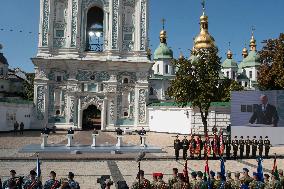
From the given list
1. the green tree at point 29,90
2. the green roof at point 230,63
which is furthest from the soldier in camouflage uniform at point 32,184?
the green roof at point 230,63

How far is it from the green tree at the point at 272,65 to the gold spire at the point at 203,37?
81.0ft

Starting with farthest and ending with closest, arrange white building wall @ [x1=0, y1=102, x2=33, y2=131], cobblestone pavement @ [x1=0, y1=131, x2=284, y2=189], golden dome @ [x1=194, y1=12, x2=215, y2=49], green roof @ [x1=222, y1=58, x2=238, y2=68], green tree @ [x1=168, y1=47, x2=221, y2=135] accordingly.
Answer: green roof @ [x1=222, y1=58, x2=238, y2=68] → golden dome @ [x1=194, y1=12, x2=215, y2=49] → white building wall @ [x1=0, y1=102, x2=33, y2=131] → green tree @ [x1=168, y1=47, x2=221, y2=135] → cobblestone pavement @ [x1=0, y1=131, x2=284, y2=189]

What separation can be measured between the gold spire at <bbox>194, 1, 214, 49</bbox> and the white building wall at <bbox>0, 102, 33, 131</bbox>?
34219mm

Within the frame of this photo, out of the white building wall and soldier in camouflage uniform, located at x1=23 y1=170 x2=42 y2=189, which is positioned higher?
the white building wall

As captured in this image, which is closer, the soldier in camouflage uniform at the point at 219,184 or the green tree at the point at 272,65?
the soldier in camouflage uniform at the point at 219,184

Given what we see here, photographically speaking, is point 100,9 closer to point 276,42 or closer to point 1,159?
point 276,42

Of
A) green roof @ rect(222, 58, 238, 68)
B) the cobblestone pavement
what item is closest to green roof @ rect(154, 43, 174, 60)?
green roof @ rect(222, 58, 238, 68)

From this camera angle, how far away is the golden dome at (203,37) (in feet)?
227

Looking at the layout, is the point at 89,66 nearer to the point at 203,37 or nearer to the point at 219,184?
the point at 203,37

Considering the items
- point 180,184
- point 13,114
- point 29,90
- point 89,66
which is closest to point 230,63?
point 29,90

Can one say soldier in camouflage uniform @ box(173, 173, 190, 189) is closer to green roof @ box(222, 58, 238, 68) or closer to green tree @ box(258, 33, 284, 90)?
green tree @ box(258, 33, 284, 90)

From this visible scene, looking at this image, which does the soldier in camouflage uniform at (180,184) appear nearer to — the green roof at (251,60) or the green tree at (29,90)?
the green tree at (29,90)

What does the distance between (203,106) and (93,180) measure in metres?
17.0

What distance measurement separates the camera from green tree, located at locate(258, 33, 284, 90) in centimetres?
3877
